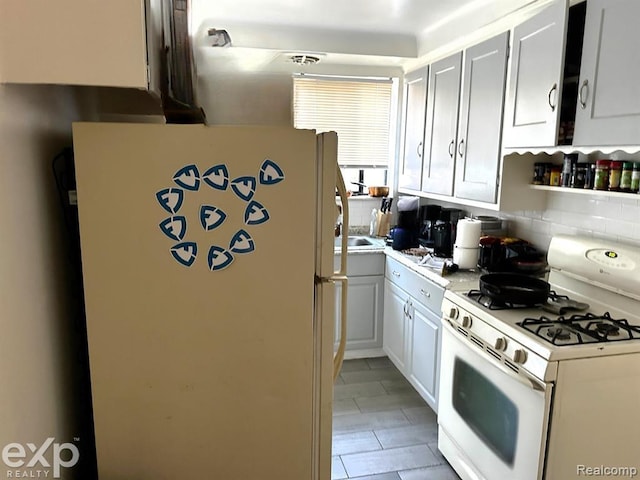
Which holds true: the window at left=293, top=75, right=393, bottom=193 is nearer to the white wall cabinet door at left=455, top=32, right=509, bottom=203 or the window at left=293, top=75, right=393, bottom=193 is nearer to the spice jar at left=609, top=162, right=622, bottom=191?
the white wall cabinet door at left=455, top=32, right=509, bottom=203

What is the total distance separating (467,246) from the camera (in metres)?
2.71

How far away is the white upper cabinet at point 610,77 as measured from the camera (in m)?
1.69

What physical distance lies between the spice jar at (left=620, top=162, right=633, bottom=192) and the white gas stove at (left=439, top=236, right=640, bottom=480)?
266mm

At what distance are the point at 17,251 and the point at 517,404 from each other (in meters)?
1.75

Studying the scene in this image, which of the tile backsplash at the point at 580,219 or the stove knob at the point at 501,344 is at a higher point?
the tile backsplash at the point at 580,219

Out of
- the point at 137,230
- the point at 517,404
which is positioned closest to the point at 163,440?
the point at 137,230

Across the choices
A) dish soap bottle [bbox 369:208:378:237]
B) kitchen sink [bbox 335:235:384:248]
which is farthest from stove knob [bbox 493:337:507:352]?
dish soap bottle [bbox 369:208:378:237]

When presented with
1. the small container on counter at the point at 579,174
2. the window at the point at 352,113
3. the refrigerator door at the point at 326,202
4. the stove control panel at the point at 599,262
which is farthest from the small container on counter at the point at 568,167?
the window at the point at 352,113

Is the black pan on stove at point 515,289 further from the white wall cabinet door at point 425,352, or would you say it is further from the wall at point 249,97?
the wall at point 249,97

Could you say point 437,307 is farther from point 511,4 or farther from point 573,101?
point 511,4

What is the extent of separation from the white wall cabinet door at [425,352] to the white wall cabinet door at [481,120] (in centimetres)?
78

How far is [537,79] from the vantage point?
2199 millimetres

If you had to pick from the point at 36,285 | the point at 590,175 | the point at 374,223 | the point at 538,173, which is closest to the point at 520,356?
the point at 590,175

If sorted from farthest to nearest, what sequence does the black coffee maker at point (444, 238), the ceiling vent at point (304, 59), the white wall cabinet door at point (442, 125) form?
1. the ceiling vent at point (304, 59)
2. the black coffee maker at point (444, 238)
3. the white wall cabinet door at point (442, 125)
